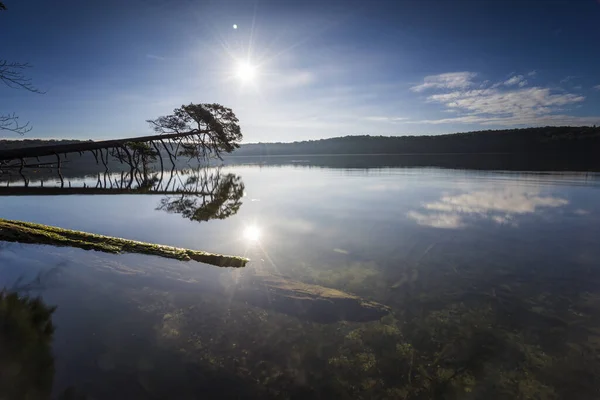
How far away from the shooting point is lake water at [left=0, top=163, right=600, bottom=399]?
156 inches

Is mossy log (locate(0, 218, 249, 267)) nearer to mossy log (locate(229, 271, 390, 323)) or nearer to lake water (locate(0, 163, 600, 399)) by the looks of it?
lake water (locate(0, 163, 600, 399))

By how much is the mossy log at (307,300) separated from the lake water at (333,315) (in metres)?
0.06

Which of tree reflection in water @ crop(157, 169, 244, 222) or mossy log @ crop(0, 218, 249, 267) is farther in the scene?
tree reflection in water @ crop(157, 169, 244, 222)

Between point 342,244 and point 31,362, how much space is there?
8.36m

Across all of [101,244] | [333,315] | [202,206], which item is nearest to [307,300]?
[333,315]

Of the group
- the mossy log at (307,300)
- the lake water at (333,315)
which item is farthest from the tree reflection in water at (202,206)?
the mossy log at (307,300)

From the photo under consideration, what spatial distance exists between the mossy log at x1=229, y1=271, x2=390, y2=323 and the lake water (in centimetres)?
6

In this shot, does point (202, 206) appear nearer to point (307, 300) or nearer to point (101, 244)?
point (101, 244)

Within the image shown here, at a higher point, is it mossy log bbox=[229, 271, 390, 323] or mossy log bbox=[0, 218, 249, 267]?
mossy log bbox=[0, 218, 249, 267]

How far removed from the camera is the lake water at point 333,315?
3.95 meters

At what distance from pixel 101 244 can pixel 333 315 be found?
7.71 metres

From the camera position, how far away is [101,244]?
909 centimetres

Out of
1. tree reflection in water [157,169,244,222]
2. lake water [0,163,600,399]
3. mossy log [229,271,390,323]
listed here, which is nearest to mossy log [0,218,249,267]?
lake water [0,163,600,399]

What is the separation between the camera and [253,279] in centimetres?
726
